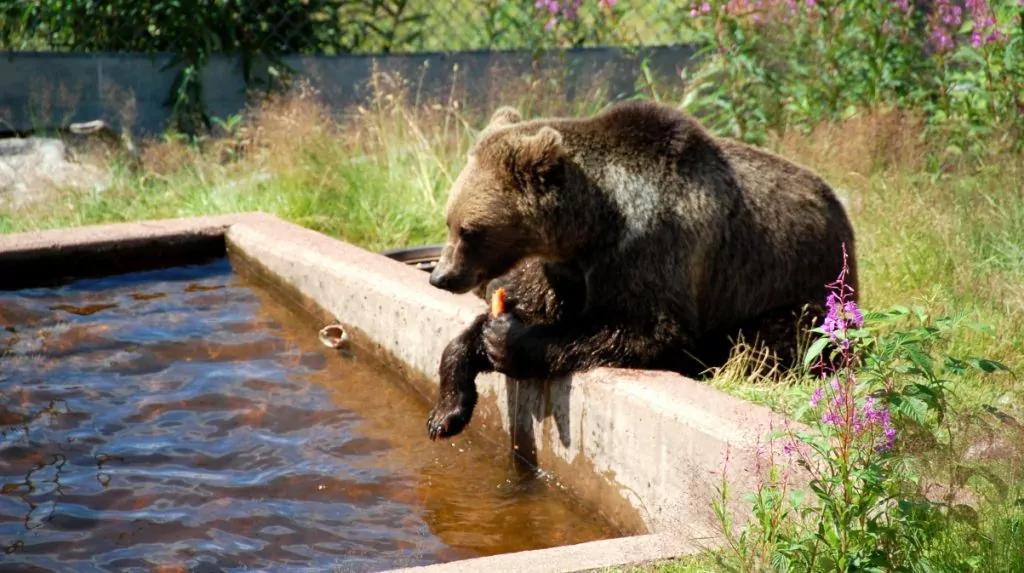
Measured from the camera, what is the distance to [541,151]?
186 inches

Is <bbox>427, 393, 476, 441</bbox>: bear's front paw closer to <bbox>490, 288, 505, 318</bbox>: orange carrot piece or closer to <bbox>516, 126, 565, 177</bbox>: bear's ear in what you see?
<bbox>490, 288, 505, 318</bbox>: orange carrot piece

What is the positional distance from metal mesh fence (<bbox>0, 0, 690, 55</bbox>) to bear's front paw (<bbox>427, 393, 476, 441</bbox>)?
5494 millimetres

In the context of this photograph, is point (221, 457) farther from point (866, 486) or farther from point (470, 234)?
point (866, 486)

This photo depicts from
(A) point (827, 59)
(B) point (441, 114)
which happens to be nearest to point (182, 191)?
(B) point (441, 114)

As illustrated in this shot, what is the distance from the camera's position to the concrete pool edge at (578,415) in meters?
3.74

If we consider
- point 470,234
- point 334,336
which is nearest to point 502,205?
point 470,234

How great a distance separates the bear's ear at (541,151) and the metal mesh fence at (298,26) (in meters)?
5.41

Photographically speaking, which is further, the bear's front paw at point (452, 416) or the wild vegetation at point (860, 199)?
the bear's front paw at point (452, 416)

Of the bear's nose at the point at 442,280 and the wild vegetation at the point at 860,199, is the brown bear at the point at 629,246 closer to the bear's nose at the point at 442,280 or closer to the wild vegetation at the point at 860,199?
the bear's nose at the point at 442,280

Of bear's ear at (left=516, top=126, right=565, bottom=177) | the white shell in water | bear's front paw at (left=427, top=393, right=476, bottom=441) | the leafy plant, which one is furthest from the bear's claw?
the leafy plant

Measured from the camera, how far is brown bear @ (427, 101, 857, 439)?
473cm

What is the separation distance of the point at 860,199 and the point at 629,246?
3.09 metres

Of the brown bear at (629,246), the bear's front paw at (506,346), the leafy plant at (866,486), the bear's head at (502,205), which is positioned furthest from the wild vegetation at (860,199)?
the bear's head at (502,205)

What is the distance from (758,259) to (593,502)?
118 cm
